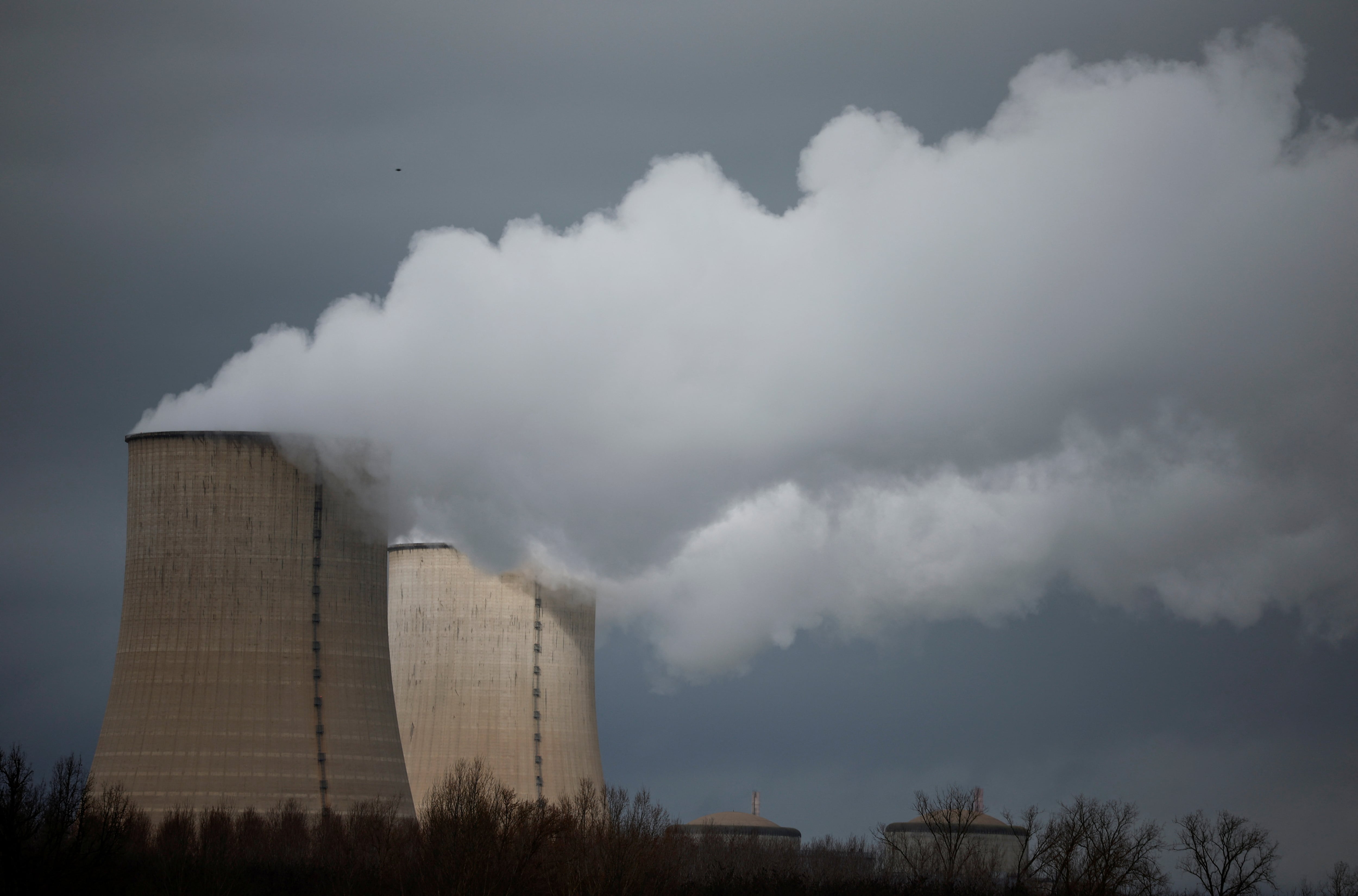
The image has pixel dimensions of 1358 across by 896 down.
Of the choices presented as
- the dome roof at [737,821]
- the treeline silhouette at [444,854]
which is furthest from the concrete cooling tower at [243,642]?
the dome roof at [737,821]

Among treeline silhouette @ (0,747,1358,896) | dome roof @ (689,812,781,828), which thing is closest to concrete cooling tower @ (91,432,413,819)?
treeline silhouette @ (0,747,1358,896)

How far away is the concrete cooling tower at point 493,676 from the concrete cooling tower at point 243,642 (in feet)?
22.3

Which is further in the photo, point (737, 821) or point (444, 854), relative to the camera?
point (737, 821)

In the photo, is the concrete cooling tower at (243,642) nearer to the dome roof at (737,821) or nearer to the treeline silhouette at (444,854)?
the treeline silhouette at (444,854)

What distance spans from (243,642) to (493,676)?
9.25 metres

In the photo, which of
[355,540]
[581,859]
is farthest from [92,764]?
[581,859]

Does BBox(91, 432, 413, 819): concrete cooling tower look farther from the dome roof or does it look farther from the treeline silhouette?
the dome roof

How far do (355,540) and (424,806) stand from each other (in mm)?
7725

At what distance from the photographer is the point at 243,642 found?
20297mm

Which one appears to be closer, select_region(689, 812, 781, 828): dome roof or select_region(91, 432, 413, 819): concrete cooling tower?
select_region(91, 432, 413, 819): concrete cooling tower

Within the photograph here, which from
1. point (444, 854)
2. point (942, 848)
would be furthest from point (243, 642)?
point (942, 848)

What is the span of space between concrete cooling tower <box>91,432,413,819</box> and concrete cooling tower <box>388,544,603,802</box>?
680cm

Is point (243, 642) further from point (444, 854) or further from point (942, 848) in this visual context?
point (942, 848)

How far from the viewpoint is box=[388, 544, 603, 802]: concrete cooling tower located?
28297mm
